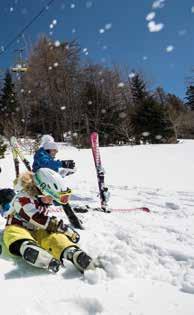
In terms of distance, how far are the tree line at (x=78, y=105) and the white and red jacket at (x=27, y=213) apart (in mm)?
24161

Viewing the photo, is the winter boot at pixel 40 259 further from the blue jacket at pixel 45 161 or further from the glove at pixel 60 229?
the blue jacket at pixel 45 161

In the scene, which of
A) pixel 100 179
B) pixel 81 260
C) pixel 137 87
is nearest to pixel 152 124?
pixel 137 87

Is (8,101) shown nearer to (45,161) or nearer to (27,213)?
(45,161)

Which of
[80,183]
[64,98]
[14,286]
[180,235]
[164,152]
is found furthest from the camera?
[64,98]

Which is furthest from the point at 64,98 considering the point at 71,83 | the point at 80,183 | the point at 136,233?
the point at 136,233

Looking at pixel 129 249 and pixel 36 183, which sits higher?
pixel 36 183

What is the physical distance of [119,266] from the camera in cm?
338

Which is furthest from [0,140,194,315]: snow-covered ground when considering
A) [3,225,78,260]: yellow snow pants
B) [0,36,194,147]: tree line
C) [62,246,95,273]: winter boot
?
[0,36,194,147]: tree line

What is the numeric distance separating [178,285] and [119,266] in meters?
0.59

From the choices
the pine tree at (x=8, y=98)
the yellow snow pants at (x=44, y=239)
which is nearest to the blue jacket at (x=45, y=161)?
the yellow snow pants at (x=44, y=239)

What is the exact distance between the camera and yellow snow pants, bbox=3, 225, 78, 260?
3.73 meters

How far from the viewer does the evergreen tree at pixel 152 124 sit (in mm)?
30797

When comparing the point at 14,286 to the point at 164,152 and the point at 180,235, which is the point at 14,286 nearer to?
the point at 180,235

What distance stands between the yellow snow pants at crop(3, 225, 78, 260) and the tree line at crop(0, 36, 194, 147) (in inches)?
960
